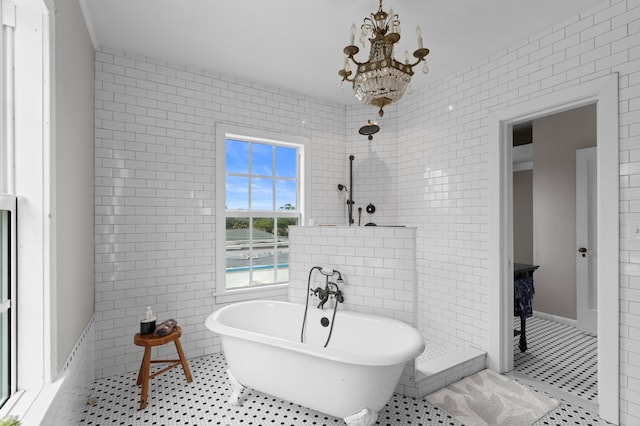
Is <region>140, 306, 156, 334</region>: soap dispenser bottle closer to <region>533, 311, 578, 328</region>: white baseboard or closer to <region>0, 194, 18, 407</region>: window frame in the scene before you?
<region>0, 194, 18, 407</region>: window frame

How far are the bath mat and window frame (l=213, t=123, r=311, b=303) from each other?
6.71 feet

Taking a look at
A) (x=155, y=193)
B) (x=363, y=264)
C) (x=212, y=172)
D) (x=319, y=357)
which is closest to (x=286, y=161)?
(x=212, y=172)

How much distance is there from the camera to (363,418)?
2055mm

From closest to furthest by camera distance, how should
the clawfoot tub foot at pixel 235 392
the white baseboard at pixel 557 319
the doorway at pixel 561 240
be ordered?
the clawfoot tub foot at pixel 235 392 → the doorway at pixel 561 240 → the white baseboard at pixel 557 319

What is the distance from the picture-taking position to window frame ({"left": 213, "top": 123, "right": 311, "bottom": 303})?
11.3ft

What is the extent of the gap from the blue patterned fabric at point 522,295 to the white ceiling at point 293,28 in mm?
2333

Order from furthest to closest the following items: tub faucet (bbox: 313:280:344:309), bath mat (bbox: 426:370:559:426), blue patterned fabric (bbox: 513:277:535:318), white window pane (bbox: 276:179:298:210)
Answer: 1. white window pane (bbox: 276:179:298:210)
2. blue patterned fabric (bbox: 513:277:535:318)
3. tub faucet (bbox: 313:280:344:309)
4. bath mat (bbox: 426:370:559:426)

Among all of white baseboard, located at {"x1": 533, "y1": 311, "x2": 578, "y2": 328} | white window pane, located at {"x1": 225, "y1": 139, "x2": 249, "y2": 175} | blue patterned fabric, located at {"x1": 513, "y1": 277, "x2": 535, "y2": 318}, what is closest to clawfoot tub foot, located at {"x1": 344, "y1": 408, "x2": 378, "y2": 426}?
blue patterned fabric, located at {"x1": 513, "y1": 277, "x2": 535, "y2": 318}

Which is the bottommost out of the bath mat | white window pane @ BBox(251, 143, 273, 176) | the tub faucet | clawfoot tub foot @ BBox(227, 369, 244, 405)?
the bath mat

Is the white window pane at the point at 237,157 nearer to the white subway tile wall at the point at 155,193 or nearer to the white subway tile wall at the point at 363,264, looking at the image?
the white subway tile wall at the point at 155,193

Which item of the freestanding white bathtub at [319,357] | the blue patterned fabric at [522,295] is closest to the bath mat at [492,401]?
the freestanding white bathtub at [319,357]

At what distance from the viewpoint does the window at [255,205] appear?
3543 millimetres

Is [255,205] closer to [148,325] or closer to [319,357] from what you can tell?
[148,325]

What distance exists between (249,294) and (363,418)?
6.41 ft
